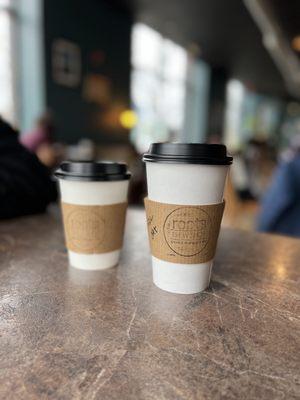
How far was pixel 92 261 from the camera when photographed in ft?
2.03

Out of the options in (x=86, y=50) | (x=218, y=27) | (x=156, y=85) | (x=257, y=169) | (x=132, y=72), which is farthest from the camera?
(x=156, y=85)

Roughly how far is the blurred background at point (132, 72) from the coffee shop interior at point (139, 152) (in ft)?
0.07

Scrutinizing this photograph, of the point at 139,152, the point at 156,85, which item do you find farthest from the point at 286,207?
the point at 156,85

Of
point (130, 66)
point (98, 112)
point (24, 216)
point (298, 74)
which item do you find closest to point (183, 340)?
point (24, 216)

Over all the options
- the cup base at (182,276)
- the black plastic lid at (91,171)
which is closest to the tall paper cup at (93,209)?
the black plastic lid at (91,171)

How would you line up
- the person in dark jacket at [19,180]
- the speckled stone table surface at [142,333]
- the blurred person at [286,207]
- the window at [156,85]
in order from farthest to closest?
1. the window at [156,85]
2. the blurred person at [286,207]
3. the person in dark jacket at [19,180]
4. the speckled stone table surface at [142,333]

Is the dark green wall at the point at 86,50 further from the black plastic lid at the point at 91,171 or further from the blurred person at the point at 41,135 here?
the black plastic lid at the point at 91,171

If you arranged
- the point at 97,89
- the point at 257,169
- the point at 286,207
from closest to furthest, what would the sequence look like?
the point at 286,207, the point at 257,169, the point at 97,89

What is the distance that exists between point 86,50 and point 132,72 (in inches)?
48.4

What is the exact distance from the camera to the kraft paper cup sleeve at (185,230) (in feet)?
1.66

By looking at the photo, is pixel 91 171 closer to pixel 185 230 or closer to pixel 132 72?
pixel 185 230

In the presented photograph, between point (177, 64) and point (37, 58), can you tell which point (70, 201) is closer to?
point (37, 58)

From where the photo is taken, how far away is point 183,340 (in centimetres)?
40

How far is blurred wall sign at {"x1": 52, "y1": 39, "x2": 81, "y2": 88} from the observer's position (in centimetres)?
475
